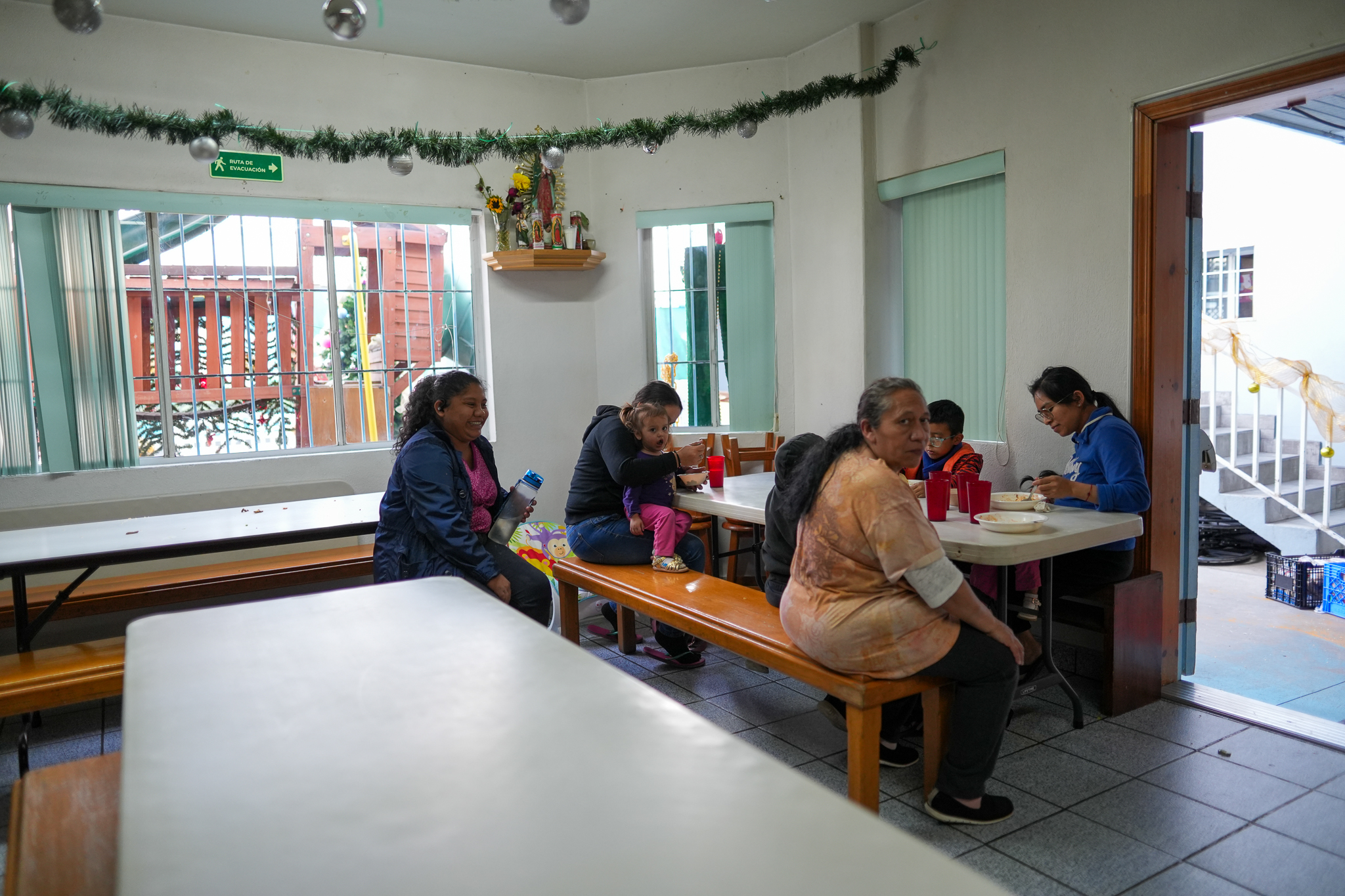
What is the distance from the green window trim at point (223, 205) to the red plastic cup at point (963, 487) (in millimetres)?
3881

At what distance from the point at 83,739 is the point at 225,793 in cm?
304

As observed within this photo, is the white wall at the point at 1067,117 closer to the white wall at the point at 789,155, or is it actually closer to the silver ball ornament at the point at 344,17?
the white wall at the point at 789,155

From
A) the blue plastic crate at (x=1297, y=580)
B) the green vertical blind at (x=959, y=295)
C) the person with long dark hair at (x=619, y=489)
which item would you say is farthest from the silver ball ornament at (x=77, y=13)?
the blue plastic crate at (x=1297, y=580)

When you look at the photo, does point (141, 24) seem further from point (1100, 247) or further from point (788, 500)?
point (1100, 247)

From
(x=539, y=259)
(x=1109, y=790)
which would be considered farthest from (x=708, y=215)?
(x=1109, y=790)

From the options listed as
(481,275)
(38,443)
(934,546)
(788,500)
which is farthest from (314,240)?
(934,546)

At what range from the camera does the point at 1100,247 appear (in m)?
3.86

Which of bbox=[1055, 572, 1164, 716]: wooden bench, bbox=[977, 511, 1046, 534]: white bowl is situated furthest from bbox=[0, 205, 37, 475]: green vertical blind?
bbox=[1055, 572, 1164, 716]: wooden bench

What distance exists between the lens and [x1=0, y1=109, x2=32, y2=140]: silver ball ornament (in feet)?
11.8

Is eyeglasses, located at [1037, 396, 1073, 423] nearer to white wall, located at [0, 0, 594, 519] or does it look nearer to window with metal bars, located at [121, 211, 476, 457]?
white wall, located at [0, 0, 594, 519]

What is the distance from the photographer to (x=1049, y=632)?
3264mm

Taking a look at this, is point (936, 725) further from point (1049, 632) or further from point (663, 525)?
point (663, 525)

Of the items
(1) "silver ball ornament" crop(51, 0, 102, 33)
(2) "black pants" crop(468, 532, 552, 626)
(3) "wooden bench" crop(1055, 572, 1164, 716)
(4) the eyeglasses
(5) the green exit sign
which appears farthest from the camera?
(5) the green exit sign

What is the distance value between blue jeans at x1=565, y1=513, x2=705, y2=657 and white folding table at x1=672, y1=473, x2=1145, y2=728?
25cm
